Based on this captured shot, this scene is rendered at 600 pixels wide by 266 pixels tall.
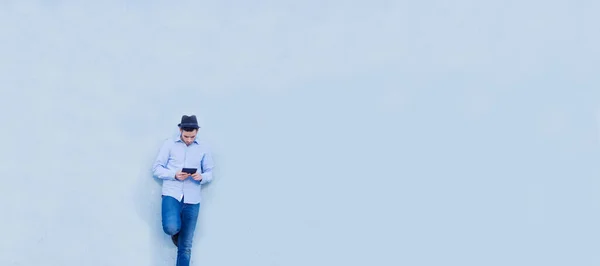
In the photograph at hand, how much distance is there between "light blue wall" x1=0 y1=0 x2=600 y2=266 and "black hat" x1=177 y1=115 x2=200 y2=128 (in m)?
0.31

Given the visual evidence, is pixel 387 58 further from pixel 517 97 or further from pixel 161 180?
pixel 161 180

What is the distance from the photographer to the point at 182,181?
6395 millimetres

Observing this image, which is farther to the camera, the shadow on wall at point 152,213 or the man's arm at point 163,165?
the shadow on wall at point 152,213

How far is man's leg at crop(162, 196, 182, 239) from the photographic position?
6266 mm

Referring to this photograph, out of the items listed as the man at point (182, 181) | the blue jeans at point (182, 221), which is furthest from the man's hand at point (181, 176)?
the blue jeans at point (182, 221)

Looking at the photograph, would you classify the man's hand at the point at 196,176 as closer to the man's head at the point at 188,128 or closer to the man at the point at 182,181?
the man at the point at 182,181

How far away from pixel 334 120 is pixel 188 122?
139 cm

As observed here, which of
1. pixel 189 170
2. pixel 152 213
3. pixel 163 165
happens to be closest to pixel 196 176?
pixel 189 170

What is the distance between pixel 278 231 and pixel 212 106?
1351 millimetres

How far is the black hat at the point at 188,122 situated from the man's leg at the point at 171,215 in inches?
26.6

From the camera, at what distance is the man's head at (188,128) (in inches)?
248

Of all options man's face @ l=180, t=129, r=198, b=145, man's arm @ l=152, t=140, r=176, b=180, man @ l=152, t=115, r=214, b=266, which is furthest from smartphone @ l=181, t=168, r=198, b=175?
man's face @ l=180, t=129, r=198, b=145

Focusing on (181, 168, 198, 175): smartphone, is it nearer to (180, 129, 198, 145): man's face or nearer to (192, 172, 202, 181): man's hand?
(192, 172, 202, 181): man's hand

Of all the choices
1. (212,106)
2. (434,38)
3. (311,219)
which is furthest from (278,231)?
(434,38)
